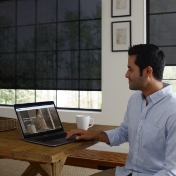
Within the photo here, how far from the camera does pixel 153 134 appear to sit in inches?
73.3

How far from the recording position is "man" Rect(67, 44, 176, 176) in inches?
72.9

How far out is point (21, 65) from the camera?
589 cm

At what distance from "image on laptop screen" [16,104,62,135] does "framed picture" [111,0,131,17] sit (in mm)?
2810

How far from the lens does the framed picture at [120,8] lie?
15.7 ft

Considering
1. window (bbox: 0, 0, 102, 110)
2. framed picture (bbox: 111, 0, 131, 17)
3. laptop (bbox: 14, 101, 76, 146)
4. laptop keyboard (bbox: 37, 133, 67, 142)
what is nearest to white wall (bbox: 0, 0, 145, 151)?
framed picture (bbox: 111, 0, 131, 17)

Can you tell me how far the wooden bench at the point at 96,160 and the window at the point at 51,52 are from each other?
1.09 metres

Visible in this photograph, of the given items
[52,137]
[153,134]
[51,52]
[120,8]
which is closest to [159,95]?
[153,134]

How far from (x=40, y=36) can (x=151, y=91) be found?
396cm

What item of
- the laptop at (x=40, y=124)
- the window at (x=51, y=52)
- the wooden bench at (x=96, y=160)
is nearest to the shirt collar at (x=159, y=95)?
the laptop at (x=40, y=124)

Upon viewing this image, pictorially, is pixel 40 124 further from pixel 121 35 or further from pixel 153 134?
pixel 121 35

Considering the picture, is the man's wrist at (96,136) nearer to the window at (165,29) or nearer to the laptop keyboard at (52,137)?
the laptop keyboard at (52,137)

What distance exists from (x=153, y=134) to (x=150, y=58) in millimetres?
448

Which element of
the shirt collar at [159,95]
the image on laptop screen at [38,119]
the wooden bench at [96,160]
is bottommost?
the wooden bench at [96,160]

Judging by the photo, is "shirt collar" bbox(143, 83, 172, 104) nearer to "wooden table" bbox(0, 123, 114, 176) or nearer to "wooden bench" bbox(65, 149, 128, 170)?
"wooden table" bbox(0, 123, 114, 176)
